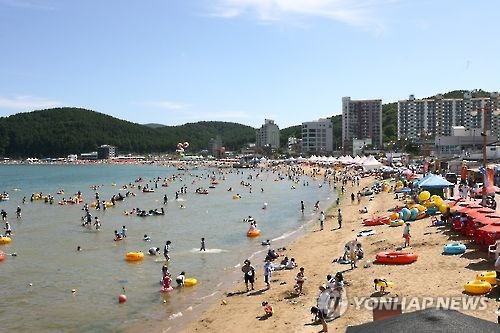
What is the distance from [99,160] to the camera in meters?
196

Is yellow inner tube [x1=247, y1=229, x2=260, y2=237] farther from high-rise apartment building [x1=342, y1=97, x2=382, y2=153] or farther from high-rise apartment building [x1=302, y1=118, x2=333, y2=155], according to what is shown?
high-rise apartment building [x1=342, y1=97, x2=382, y2=153]

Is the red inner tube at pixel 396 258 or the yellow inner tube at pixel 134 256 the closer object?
the red inner tube at pixel 396 258

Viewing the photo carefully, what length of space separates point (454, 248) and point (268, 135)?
175812 mm

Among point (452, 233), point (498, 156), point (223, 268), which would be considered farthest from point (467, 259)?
point (498, 156)

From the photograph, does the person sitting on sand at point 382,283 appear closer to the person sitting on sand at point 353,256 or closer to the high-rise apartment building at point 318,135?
the person sitting on sand at point 353,256

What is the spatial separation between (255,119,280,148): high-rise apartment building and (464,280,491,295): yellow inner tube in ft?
582

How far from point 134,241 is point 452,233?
15.7 m

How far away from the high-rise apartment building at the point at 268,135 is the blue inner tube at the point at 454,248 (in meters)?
173

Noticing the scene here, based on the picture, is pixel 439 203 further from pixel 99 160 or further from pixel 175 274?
pixel 99 160

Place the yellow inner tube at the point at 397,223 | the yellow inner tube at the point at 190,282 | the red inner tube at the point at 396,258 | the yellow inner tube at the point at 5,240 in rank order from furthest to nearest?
the yellow inner tube at the point at 5,240 → the yellow inner tube at the point at 397,223 → the yellow inner tube at the point at 190,282 → the red inner tube at the point at 396,258

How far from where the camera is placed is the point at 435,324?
4828 mm

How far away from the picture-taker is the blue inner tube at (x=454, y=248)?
15.9 metres

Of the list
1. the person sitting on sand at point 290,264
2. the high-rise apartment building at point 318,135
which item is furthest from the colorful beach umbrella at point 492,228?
the high-rise apartment building at point 318,135

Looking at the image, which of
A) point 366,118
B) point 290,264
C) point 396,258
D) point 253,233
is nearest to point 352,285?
point 396,258
